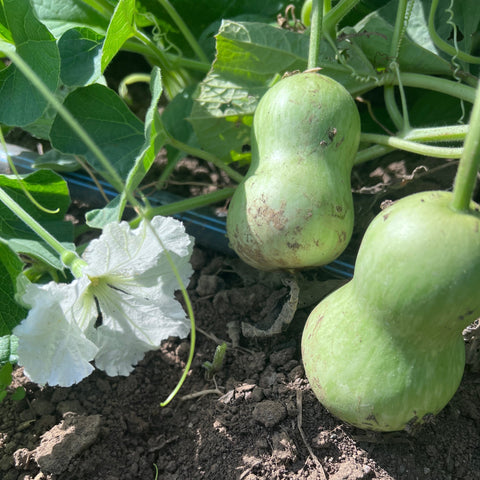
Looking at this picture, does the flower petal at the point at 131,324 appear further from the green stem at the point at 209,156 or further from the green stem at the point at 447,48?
the green stem at the point at 447,48

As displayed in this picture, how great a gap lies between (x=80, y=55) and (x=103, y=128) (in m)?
0.19

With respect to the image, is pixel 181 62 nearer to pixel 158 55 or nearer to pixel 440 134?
pixel 158 55

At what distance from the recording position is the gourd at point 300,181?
1.26 meters

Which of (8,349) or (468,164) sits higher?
(468,164)

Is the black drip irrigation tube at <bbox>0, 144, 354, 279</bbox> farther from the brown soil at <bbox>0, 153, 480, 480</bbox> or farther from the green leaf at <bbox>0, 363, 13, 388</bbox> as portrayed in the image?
the green leaf at <bbox>0, 363, 13, 388</bbox>

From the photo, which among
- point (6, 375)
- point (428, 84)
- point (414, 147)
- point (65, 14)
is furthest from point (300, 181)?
point (65, 14)

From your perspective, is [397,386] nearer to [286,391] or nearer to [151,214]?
[286,391]

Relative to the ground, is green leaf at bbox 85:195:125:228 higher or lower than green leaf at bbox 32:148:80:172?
higher

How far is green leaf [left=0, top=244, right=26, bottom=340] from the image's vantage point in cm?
135

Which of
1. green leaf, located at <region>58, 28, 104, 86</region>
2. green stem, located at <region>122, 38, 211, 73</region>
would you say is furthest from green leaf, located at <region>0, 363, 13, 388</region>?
green stem, located at <region>122, 38, 211, 73</region>

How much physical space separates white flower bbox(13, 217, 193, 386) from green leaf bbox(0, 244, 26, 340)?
22cm

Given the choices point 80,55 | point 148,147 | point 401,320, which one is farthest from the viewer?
point 80,55

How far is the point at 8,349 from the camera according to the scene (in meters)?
1.35

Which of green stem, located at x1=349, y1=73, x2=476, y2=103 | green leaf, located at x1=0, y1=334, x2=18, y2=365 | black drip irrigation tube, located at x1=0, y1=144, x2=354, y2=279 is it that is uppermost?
green stem, located at x1=349, y1=73, x2=476, y2=103
